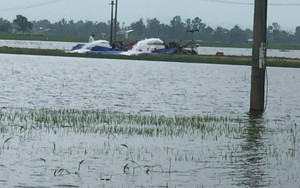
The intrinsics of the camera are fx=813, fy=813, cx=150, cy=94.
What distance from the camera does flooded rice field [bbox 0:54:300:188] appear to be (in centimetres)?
1503

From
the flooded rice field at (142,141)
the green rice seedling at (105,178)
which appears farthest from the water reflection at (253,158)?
the green rice seedling at (105,178)

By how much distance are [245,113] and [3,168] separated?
52.3 ft

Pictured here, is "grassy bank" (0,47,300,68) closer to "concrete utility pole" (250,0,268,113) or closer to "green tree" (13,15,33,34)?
"concrete utility pole" (250,0,268,113)

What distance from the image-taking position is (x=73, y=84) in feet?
151

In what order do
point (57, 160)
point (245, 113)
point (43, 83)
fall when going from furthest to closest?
point (43, 83) → point (245, 113) → point (57, 160)

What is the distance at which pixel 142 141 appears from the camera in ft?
65.2

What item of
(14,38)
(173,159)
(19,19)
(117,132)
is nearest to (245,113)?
(117,132)

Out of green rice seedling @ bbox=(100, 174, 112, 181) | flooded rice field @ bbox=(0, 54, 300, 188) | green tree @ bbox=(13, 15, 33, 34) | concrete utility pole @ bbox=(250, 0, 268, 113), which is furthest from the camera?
green tree @ bbox=(13, 15, 33, 34)

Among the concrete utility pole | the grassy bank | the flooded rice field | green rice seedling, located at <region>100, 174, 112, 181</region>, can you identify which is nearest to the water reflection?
the flooded rice field

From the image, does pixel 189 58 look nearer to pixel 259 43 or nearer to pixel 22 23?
pixel 259 43

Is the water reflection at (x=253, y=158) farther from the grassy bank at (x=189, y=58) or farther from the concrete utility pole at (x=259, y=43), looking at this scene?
the grassy bank at (x=189, y=58)

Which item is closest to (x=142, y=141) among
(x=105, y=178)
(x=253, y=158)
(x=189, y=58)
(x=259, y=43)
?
(x=253, y=158)

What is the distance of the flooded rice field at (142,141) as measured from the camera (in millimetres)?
15031

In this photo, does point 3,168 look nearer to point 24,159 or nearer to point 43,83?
point 24,159
